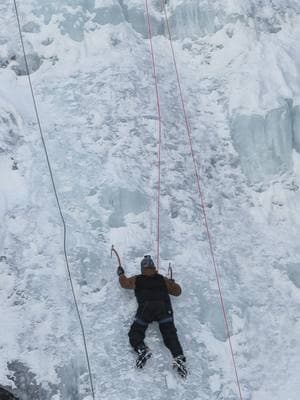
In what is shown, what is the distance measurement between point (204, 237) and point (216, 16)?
18.2ft

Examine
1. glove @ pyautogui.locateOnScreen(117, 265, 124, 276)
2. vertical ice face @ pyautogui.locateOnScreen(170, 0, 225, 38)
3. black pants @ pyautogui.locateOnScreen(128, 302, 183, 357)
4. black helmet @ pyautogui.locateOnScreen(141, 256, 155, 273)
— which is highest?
vertical ice face @ pyautogui.locateOnScreen(170, 0, 225, 38)

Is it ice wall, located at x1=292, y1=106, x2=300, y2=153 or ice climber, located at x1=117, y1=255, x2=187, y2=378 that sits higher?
ice wall, located at x1=292, y1=106, x2=300, y2=153

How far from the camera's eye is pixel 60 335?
7.41m

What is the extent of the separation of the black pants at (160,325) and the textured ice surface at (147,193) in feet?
0.80

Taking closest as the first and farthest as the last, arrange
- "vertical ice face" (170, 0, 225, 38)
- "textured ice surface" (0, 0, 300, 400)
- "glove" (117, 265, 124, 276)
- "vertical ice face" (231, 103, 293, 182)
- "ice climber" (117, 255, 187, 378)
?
"ice climber" (117, 255, 187, 378), "textured ice surface" (0, 0, 300, 400), "glove" (117, 265, 124, 276), "vertical ice face" (231, 103, 293, 182), "vertical ice face" (170, 0, 225, 38)

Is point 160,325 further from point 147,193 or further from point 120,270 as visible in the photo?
point 147,193

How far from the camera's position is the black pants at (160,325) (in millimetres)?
7270

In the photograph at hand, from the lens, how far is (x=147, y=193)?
9320 mm

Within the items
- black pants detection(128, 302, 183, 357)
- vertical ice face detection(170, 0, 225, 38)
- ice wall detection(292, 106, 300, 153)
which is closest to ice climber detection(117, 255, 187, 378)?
black pants detection(128, 302, 183, 357)

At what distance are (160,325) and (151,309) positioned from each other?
242 mm

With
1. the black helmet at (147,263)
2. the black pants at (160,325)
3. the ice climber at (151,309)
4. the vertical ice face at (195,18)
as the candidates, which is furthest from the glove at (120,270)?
the vertical ice face at (195,18)

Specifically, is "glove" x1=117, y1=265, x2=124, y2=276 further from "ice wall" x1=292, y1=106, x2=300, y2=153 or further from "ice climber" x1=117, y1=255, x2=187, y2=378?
"ice wall" x1=292, y1=106, x2=300, y2=153

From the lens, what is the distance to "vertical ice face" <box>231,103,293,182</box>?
1041cm

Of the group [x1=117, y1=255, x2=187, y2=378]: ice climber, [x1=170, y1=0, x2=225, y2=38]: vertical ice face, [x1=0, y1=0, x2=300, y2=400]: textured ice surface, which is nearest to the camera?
[x1=117, y1=255, x2=187, y2=378]: ice climber
